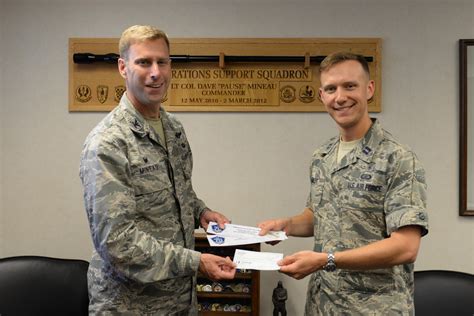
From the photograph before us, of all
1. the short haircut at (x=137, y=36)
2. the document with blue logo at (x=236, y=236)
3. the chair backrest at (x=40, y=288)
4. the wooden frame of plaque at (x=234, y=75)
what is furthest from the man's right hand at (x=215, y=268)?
the wooden frame of plaque at (x=234, y=75)

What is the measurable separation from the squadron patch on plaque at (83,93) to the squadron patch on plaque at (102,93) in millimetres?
55

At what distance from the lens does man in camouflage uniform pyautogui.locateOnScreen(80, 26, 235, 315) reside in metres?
1.29

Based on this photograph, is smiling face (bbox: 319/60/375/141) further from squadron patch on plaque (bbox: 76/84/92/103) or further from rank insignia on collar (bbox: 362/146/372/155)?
squadron patch on plaque (bbox: 76/84/92/103)

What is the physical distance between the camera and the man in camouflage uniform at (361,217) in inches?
51.4

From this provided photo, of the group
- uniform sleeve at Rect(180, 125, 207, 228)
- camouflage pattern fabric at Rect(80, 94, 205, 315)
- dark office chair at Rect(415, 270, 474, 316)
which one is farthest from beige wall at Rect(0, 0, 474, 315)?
camouflage pattern fabric at Rect(80, 94, 205, 315)

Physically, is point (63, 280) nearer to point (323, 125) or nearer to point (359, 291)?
point (359, 291)

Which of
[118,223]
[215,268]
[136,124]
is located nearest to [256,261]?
[215,268]

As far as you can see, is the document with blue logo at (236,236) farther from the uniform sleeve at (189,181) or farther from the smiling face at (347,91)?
the smiling face at (347,91)

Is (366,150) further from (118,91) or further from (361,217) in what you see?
(118,91)

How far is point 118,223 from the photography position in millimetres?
1276

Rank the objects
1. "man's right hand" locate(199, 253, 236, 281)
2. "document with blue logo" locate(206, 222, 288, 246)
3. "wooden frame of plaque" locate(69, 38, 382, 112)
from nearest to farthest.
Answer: "man's right hand" locate(199, 253, 236, 281) < "document with blue logo" locate(206, 222, 288, 246) < "wooden frame of plaque" locate(69, 38, 382, 112)

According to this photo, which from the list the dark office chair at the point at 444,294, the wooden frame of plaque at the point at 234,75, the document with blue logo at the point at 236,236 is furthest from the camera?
the wooden frame of plaque at the point at 234,75

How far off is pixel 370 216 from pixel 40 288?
1.62 meters

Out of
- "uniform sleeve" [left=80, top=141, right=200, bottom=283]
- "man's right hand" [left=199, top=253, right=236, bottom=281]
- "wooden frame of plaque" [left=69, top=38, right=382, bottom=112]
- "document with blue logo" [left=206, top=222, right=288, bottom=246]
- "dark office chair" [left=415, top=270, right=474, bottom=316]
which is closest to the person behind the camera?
"uniform sleeve" [left=80, top=141, right=200, bottom=283]
